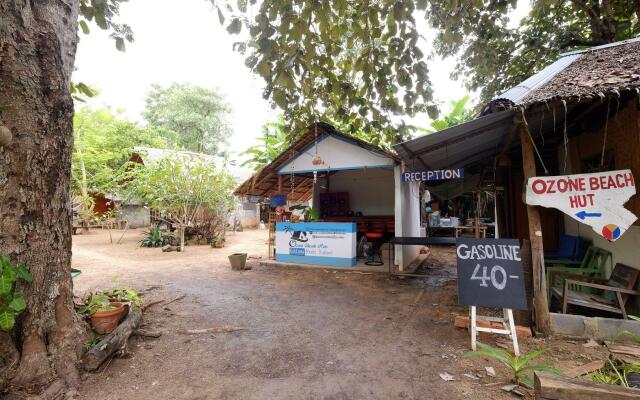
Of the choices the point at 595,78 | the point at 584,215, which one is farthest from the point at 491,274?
the point at 595,78

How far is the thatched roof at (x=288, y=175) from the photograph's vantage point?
8.41 metres

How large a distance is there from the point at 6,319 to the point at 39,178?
116 cm

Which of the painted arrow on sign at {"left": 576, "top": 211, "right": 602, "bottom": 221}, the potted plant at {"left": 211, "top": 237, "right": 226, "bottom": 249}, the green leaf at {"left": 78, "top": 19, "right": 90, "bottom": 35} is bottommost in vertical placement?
the potted plant at {"left": 211, "top": 237, "right": 226, "bottom": 249}

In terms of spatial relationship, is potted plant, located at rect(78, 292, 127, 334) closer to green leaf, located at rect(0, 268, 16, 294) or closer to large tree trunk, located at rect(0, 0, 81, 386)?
large tree trunk, located at rect(0, 0, 81, 386)

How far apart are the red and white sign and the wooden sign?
710mm

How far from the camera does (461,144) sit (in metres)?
5.87

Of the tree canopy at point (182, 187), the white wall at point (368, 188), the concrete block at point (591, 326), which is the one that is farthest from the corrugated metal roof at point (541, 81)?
the tree canopy at point (182, 187)

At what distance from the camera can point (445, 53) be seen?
8.75m

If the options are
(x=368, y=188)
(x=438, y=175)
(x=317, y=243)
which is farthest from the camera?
(x=368, y=188)

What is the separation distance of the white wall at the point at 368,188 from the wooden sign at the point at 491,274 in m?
8.22

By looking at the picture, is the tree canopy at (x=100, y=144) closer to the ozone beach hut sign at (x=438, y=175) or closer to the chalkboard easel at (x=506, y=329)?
the ozone beach hut sign at (x=438, y=175)

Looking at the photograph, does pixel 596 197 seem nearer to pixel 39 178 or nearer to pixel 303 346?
pixel 303 346

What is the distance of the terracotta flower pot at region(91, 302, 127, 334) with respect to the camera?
362cm

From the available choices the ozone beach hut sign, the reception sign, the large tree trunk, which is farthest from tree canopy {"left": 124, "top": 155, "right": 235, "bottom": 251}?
the large tree trunk
